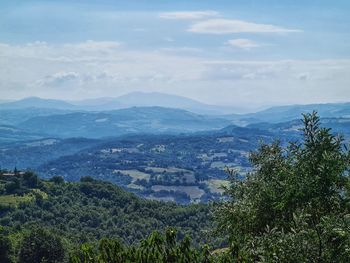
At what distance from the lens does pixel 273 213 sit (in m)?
19.5

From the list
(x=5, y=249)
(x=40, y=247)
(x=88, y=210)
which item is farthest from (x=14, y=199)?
(x=5, y=249)

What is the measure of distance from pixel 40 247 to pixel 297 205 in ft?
220

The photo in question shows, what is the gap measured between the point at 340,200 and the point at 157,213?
13422 cm

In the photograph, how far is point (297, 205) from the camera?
675 inches

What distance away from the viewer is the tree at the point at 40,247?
76.2m

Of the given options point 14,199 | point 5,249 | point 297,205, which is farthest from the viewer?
point 14,199

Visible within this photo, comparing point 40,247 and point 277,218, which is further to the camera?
point 40,247

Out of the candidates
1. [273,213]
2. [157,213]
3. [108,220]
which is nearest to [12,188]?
[108,220]

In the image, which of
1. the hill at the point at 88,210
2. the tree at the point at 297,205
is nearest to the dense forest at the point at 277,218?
the tree at the point at 297,205

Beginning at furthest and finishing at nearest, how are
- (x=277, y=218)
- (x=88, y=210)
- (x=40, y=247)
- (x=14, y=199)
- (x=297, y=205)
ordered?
1. (x=14, y=199)
2. (x=88, y=210)
3. (x=40, y=247)
4. (x=277, y=218)
5. (x=297, y=205)

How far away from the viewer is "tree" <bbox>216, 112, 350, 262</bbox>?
45.1 ft

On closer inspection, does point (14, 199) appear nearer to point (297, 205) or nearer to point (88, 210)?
point (88, 210)

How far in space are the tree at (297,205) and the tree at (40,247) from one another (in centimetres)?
6076

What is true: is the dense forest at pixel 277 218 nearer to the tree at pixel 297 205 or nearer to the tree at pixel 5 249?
the tree at pixel 297 205
